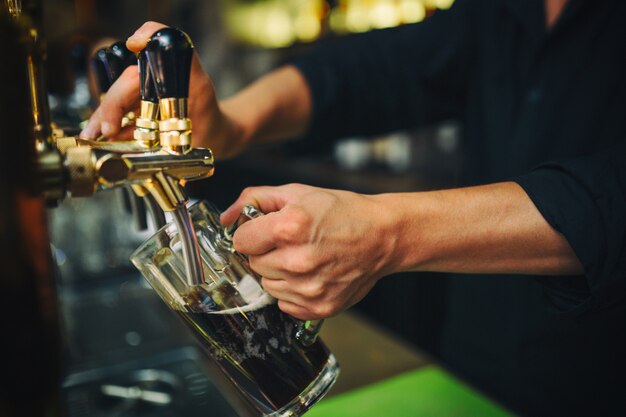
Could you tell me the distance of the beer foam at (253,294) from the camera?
0.55 meters

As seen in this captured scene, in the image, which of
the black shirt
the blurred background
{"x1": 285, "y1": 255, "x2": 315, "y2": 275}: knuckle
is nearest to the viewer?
{"x1": 285, "y1": 255, "x2": 315, "y2": 275}: knuckle

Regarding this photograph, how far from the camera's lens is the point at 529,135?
1.00 m

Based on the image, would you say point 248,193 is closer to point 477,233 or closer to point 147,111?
point 147,111

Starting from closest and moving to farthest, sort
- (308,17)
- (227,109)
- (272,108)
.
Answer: (227,109), (272,108), (308,17)

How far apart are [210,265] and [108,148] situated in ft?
0.49

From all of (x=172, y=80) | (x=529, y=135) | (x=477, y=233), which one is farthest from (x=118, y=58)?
(x=529, y=135)

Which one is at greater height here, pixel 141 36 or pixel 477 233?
pixel 141 36

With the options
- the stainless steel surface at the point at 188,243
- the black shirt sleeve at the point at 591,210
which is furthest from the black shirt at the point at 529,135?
the stainless steel surface at the point at 188,243

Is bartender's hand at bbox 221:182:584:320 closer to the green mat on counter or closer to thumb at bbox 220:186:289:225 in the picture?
thumb at bbox 220:186:289:225

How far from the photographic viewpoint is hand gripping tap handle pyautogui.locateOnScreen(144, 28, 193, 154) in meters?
0.45

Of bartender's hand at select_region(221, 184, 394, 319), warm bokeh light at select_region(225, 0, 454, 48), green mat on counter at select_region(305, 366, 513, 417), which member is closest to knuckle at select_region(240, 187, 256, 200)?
bartender's hand at select_region(221, 184, 394, 319)

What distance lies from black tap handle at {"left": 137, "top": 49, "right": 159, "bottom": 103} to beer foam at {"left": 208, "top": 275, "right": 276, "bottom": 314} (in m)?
0.19

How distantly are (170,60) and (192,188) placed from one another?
303mm

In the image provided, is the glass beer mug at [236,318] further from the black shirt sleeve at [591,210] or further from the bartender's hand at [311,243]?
the black shirt sleeve at [591,210]
